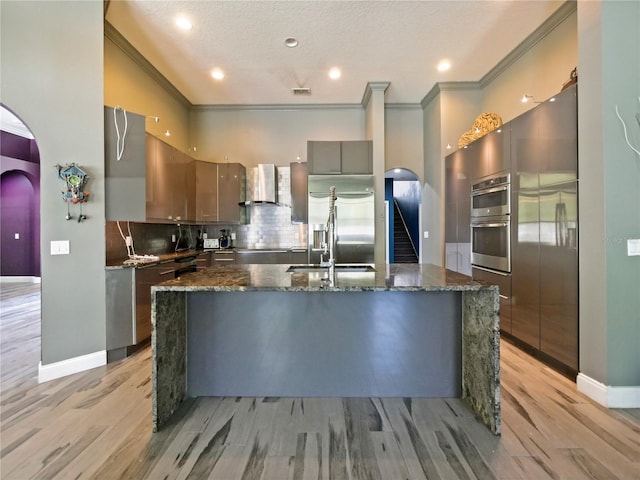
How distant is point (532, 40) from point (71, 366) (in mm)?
5890

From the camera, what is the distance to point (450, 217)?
471 cm

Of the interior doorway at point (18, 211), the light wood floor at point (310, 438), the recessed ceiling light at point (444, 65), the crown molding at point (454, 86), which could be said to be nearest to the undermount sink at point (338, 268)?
the light wood floor at point (310, 438)

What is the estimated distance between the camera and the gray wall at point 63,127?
264 centimetres

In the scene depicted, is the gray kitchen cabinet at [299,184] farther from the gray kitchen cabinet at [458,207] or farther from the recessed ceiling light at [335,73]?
the gray kitchen cabinet at [458,207]

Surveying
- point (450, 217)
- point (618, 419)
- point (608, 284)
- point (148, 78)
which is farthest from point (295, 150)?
point (618, 419)

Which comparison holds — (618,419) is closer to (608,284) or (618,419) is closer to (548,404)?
(548,404)

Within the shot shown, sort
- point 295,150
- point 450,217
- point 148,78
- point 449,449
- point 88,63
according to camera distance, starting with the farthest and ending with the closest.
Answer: point 295,150
point 450,217
point 148,78
point 88,63
point 449,449

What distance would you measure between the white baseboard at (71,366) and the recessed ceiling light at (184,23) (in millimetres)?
3419

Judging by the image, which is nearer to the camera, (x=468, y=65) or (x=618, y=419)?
(x=618, y=419)

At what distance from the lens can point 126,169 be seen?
10.2ft

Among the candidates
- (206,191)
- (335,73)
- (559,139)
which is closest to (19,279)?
(206,191)

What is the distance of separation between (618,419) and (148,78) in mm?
5846

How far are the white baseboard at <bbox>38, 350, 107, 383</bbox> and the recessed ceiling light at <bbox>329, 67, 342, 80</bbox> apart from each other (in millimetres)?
4304

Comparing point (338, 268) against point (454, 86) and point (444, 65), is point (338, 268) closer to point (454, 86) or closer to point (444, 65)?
point (444, 65)
